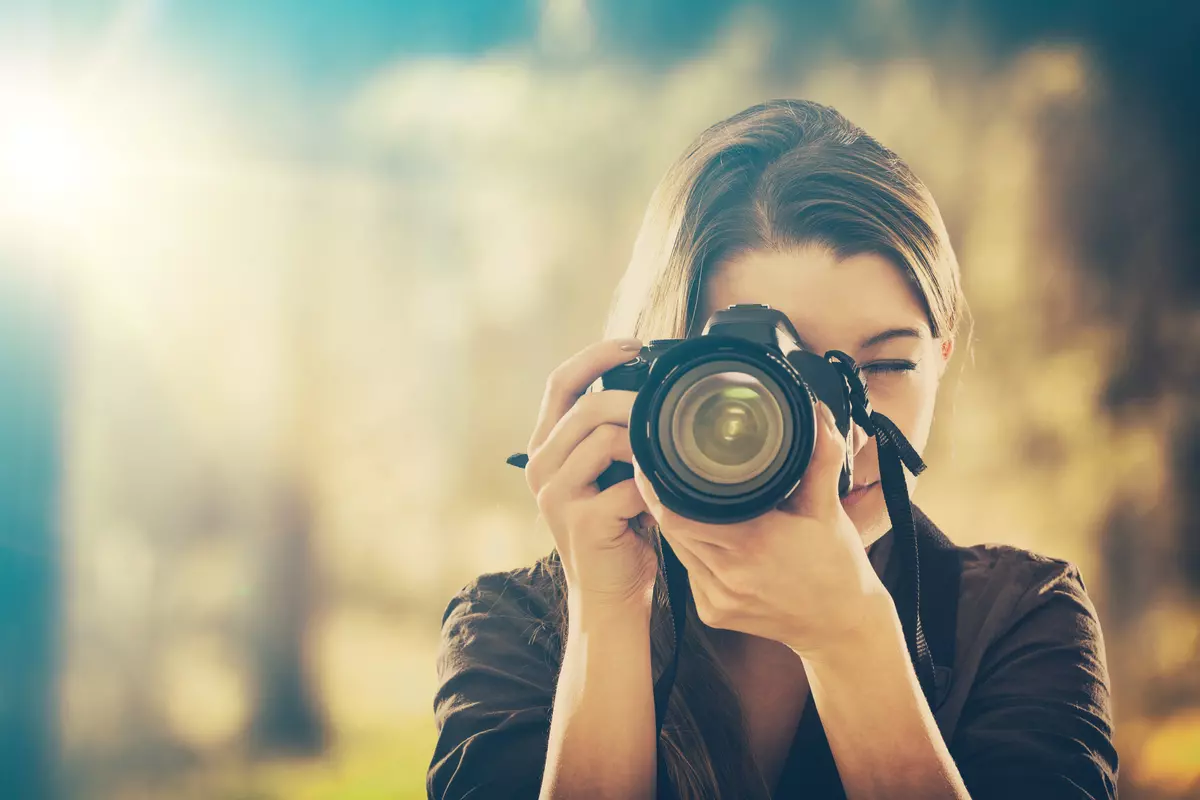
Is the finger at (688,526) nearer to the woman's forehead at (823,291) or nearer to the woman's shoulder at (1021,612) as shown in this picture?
the woman's forehead at (823,291)

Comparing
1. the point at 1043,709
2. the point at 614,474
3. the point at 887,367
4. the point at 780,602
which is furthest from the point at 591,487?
the point at 1043,709

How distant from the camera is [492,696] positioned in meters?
0.62

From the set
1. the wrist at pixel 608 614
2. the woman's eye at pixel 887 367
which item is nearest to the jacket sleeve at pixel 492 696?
the wrist at pixel 608 614

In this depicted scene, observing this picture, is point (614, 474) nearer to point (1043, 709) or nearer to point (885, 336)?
point (885, 336)

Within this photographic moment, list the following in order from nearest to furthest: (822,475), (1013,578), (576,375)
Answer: (822,475) → (576,375) → (1013,578)

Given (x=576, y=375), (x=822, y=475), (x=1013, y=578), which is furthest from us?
(x=1013, y=578)

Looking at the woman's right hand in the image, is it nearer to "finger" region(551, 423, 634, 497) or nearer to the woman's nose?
"finger" region(551, 423, 634, 497)

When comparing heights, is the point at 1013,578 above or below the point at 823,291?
below

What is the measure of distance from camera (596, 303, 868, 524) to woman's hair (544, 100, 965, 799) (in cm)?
16

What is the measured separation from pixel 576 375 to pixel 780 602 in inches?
7.4

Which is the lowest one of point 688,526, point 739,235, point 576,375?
point 688,526

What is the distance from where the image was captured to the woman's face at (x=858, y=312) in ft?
1.96

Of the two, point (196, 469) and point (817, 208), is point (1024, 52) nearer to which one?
point (817, 208)

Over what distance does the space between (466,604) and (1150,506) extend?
912mm
